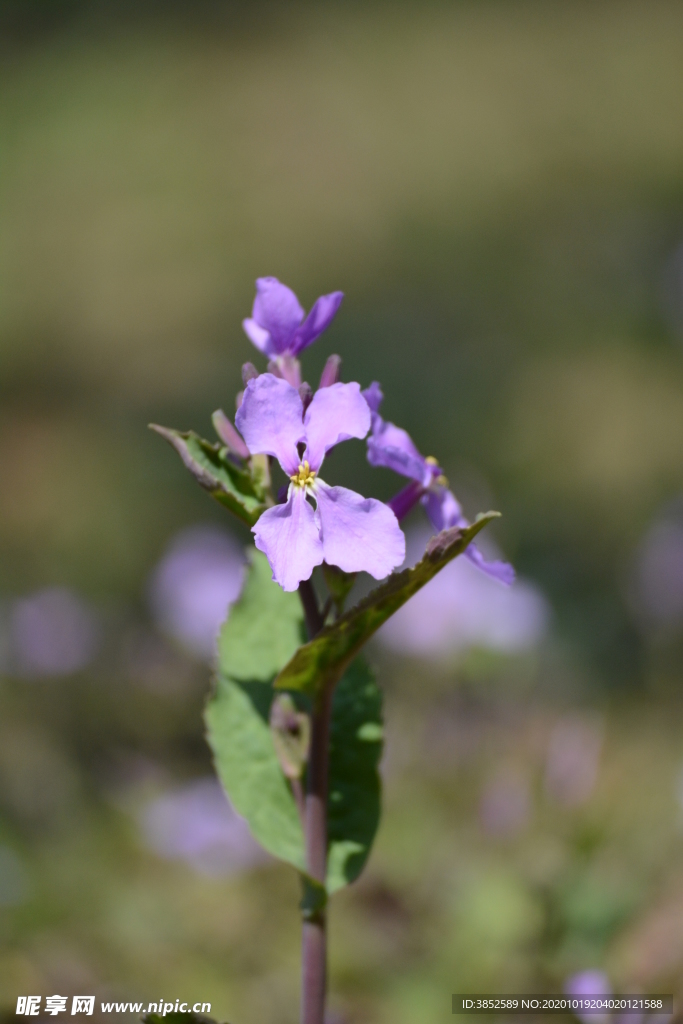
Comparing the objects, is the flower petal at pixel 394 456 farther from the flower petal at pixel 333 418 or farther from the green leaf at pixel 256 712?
the green leaf at pixel 256 712

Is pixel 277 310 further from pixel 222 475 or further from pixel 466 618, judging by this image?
pixel 466 618

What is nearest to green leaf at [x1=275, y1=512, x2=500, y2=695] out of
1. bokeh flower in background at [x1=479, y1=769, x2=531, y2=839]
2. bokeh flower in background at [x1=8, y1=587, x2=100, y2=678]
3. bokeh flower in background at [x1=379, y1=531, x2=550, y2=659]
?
bokeh flower in background at [x1=479, y1=769, x2=531, y2=839]

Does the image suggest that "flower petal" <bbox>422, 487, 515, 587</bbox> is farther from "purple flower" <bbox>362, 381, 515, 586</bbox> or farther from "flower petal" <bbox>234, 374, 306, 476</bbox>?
"flower petal" <bbox>234, 374, 306, 476</bbox>

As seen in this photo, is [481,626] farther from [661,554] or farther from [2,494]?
[2,494]

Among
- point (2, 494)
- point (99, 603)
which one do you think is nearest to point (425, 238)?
point (2, 494)

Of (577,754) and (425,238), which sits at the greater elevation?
(425,238)

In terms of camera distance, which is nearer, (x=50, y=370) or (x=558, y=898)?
(x=558, y=898)

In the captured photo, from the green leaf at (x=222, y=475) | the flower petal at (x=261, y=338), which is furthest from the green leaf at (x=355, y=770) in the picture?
the flower petal at (x=261, y=338)
